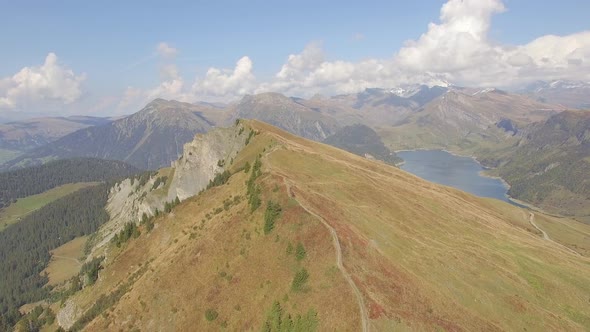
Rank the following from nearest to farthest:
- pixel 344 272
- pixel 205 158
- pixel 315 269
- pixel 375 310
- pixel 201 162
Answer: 1. pixel 375 310
2. pixel 344 272
3. pixel 315 269
4. pixel 205 158
5. pixel 201 162

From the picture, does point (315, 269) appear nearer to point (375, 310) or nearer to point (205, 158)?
point (375, 310)

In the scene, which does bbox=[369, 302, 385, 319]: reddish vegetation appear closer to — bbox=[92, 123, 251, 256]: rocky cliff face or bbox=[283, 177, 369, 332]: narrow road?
bbox=[283, 177, 369, 332]: narrow road

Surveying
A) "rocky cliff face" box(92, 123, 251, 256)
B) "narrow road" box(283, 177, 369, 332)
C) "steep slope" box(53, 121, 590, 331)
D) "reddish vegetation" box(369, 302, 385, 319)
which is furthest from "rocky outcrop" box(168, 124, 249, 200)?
"reddish vegetation" box(369, 302, 385, 319)

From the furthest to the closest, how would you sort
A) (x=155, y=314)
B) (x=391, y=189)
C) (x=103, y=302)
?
(x=391, y=189), (x=103, y=302), (x=155, y=314)

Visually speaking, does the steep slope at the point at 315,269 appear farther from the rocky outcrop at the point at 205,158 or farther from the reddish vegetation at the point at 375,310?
the rocky outcrop at the point at 205,158

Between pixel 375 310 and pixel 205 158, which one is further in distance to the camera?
pixel 205 158

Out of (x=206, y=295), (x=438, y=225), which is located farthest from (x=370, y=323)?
(x=438, y=225)

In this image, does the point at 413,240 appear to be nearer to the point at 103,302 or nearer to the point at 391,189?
the point at 391,189

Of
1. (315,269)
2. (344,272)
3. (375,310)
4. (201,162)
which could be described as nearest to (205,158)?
(201,162)
